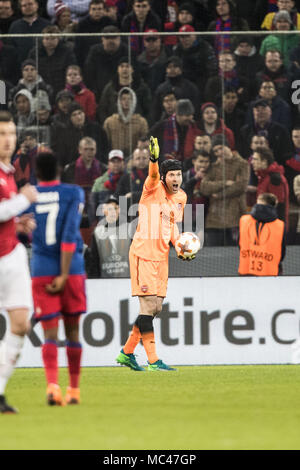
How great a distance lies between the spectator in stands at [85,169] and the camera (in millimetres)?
13548

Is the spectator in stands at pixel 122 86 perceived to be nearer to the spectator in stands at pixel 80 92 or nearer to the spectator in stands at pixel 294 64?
the spectator in stands at pixel 80 92

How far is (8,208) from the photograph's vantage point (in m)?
6.94

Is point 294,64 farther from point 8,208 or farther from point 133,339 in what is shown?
point 8,208

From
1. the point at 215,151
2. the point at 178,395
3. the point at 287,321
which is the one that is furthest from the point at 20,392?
the point at 215,151

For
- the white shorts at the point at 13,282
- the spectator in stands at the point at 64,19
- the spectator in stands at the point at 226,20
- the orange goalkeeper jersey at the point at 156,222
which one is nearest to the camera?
the white shorts at the point at 13,282

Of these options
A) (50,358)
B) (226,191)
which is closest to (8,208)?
(50,358)

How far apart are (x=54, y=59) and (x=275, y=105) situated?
303 centimetres

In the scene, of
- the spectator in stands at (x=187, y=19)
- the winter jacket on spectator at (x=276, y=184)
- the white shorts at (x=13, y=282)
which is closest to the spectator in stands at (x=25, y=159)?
the winter jacket on spectator at (x=276, y=184)

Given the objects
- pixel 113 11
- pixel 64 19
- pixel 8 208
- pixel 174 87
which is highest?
pixel 113 11

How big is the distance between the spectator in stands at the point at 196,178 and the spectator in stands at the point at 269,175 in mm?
644

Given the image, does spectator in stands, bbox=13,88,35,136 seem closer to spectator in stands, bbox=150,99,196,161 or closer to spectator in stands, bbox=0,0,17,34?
spectator in stands, bbox=150,99,196,161

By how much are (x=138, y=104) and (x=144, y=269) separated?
3252 millimetres

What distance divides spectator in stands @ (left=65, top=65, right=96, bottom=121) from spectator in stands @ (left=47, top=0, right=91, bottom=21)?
271 centimetres

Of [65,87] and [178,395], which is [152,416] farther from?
[65,87]
